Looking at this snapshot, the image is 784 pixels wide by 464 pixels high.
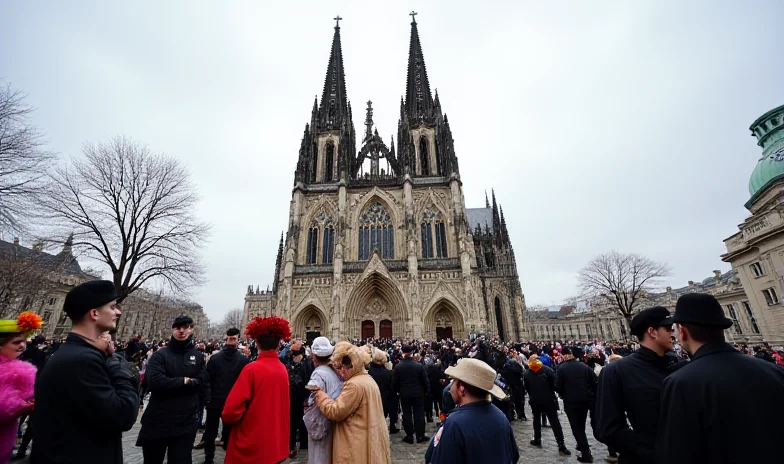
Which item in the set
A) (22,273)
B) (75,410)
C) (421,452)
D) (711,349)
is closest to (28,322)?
(75,410)

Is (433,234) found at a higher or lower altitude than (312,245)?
higher

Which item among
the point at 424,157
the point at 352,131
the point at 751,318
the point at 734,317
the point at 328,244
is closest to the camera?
the point at 751,318

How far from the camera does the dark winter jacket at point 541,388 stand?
19.5ft

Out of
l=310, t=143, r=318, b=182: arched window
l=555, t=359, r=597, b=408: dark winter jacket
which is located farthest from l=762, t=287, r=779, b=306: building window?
l=310, t=143, r=318, b=182: arched window

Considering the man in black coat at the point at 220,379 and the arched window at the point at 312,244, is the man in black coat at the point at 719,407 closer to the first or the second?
the man in black coat at the point at 220,379

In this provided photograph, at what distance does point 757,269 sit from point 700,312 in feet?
79.4

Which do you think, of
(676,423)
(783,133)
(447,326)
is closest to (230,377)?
(676,423)

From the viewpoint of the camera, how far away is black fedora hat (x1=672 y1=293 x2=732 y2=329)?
5.69ft

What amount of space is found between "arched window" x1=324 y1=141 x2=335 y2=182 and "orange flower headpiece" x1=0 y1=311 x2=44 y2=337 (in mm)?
26855

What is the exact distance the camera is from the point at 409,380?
6.36 metres

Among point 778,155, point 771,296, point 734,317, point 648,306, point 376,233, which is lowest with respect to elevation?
point 734,317

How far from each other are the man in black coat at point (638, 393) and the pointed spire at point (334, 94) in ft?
103

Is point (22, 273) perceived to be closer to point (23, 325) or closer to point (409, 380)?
point (23, 325)

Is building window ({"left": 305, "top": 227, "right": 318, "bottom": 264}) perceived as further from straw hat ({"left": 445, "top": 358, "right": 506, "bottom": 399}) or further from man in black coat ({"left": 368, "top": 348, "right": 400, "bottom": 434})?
straw hat ({"left": 445, "top": 358, "right": 506, "bottom": 399})
